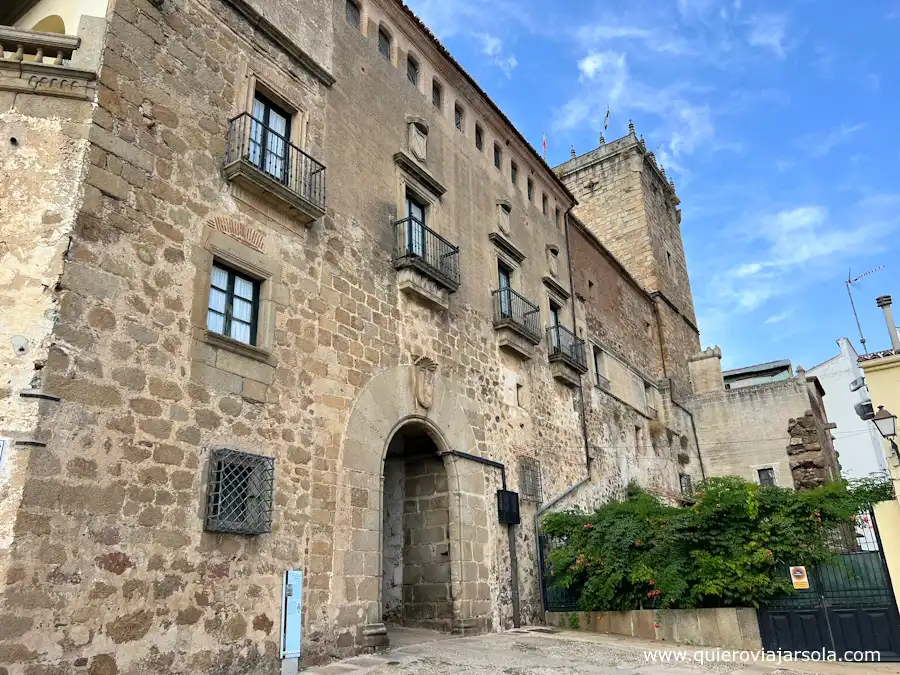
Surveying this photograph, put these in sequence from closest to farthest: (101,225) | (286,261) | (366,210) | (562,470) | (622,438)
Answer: (101,225)
(286,261)
(366,210)
(562,470)
(622,438)

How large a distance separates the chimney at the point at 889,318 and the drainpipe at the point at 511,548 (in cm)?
716

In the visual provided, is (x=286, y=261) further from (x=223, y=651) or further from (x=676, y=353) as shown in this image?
(x=676, y=353)

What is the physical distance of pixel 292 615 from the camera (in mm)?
8234

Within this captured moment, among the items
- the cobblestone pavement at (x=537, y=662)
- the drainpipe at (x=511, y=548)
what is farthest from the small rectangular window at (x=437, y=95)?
the cobblestone pavement at (x=537, y=662)

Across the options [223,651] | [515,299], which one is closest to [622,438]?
[515,299]

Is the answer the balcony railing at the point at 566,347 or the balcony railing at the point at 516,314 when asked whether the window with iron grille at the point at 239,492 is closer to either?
the balcony railing at the point at 516,314

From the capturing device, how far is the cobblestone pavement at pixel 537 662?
843 centimetres

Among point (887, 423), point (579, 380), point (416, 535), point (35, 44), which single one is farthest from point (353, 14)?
point (887, 423)

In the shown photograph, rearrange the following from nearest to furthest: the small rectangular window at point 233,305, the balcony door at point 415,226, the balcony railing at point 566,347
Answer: the small rectangular window at point 233,305 → the balcony door at point 415,226 → the balcony railing at point 566,347

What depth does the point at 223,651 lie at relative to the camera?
7.41 meters

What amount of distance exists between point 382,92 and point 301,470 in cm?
762

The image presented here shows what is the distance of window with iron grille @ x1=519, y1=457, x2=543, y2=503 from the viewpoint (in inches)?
569

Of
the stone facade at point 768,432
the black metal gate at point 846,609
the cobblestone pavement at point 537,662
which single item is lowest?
the cobblestone pavement at point 537,662

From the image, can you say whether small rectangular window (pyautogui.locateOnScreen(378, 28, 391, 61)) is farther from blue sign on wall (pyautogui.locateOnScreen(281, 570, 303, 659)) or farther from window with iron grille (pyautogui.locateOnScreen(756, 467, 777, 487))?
window with iron grille (pyautogui.locateOnScreen(756, 467, 777, 487))
